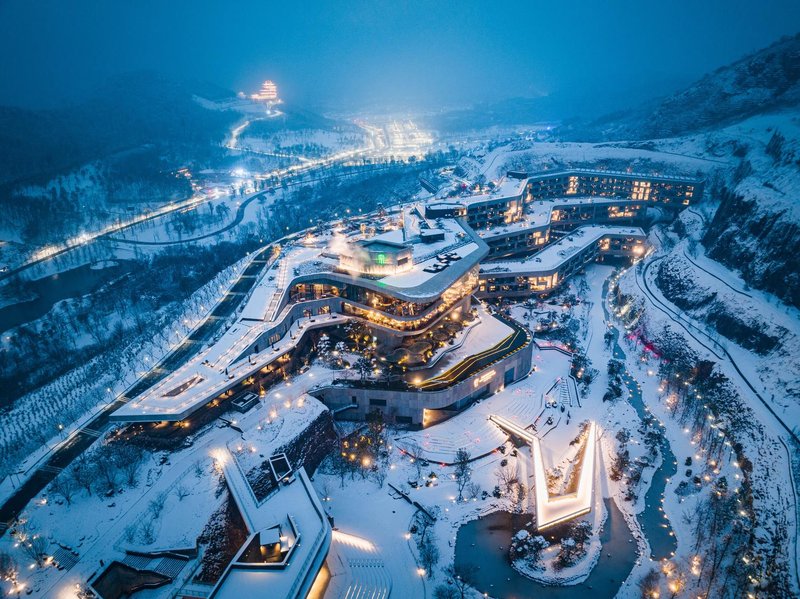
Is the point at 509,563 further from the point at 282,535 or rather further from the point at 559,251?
the point at 559,251

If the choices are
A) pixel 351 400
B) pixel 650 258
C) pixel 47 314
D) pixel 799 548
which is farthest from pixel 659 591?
pixel 47 314

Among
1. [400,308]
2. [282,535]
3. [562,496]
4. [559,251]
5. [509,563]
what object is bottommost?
[509,563]

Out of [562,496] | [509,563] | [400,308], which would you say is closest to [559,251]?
[400,308]

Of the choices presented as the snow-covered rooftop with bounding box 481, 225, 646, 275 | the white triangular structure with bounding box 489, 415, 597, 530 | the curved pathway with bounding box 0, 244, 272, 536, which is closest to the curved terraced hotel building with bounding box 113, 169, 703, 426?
the snow-covered rooftop with bounding box 481, 225, 646, 275

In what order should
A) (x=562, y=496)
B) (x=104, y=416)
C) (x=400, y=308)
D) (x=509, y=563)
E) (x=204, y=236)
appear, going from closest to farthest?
1. (x=509, y=563)
2. (x=562, y=496)
3. (x=104, y=416)
4. (x=400, y=308)
5. (x=204, y=236)

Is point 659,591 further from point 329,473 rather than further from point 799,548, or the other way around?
point 329,473

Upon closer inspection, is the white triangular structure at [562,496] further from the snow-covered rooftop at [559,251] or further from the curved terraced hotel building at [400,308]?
the snow-covered rooftop at [559,251]

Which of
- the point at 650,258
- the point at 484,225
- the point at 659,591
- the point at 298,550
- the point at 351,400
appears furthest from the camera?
the point at 484,225

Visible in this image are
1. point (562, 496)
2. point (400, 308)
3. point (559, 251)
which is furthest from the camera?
point (559, 251)
